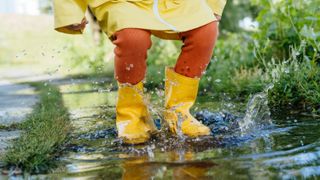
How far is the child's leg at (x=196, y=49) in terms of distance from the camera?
3.08 metres

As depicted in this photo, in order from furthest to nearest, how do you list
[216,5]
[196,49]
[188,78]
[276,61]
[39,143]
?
[276,61] → [216,5] → [188,78] → [196,49] → [39,143]

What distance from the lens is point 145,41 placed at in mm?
2965

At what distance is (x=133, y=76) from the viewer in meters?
3.11

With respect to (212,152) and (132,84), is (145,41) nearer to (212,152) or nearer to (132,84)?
(132,84)

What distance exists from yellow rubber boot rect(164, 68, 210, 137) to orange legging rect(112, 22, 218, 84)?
0.14 ft

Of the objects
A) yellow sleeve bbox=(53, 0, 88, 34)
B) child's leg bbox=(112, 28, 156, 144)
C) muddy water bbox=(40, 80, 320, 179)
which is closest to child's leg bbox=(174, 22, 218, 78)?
child's leg bbox=(112, 28, 156, 144)

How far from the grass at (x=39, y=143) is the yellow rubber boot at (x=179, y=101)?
554mm

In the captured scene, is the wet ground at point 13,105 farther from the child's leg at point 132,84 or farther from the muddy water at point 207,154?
the child's leg at point 132,84

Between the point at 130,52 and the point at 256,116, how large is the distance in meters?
0.87

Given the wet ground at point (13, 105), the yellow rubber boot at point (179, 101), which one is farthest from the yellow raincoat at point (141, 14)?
the wet ground at point (13, 105)

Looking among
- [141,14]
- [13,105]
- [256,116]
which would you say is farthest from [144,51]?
[13,105]

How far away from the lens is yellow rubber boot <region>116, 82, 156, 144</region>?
312 centimetres

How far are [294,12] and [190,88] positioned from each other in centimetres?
200

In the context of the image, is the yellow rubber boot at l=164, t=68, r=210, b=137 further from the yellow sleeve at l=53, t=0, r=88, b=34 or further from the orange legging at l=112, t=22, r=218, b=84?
the yellow sleeve at l=53, t=0, r=88, b=34
